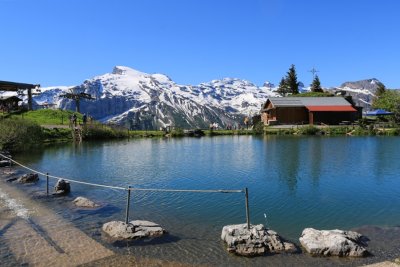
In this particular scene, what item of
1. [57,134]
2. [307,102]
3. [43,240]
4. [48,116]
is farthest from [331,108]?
[43,240]

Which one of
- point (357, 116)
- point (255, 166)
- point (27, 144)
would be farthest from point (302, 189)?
point (357, 116)

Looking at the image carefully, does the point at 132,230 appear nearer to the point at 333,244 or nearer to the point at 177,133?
the point at 333,244

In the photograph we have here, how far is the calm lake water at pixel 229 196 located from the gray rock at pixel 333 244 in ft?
5.13

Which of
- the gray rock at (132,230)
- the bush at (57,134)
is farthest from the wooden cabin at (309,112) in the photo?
the gray rock at (132,230)

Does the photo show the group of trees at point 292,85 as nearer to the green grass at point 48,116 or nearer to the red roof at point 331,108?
the red roof at point 331,108

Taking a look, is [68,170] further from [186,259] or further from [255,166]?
[186,259]

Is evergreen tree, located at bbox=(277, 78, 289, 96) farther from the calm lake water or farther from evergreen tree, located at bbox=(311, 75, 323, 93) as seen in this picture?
the calm lake water

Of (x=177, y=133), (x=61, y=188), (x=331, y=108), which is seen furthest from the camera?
(x=331, y=108)

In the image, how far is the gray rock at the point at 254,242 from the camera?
1484 centimetres

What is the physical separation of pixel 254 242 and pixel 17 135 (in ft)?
156

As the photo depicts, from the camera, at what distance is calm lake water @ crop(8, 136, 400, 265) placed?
17.4m

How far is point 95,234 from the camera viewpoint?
56.7ft

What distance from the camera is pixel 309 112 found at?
340 feet

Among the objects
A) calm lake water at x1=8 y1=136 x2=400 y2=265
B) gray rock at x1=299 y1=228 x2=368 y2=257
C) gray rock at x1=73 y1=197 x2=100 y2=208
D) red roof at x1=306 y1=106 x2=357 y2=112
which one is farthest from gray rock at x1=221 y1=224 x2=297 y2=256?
red roof at x1=306 y1=106 x2=357 y2=112
